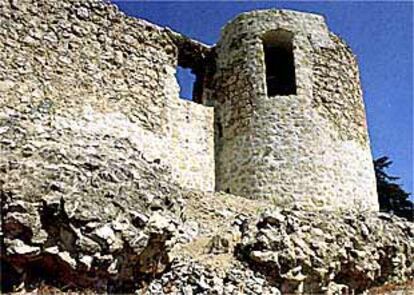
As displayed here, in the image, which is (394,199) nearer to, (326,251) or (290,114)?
(290,114)

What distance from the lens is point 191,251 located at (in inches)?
286

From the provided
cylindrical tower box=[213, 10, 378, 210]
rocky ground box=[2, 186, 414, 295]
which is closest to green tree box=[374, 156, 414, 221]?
cylindrical tower box=[213, 10, 378, 210]

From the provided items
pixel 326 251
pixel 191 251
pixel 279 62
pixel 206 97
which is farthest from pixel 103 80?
pixel 326 251

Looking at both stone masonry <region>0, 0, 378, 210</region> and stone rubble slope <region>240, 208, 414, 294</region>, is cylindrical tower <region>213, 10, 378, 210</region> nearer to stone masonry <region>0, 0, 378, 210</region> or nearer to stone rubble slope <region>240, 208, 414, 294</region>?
stone masonry <region>0, 0, 378, 210</region>

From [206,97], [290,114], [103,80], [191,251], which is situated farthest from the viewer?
[206,97]

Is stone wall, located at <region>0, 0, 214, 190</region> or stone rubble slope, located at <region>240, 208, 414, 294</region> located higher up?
A: stone wall, located at <region>0, 0, 214, 190</region>

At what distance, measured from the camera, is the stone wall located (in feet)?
35.7

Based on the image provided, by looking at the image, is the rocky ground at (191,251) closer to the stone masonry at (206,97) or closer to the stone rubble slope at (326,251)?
the stone rubble slope at (326,251)

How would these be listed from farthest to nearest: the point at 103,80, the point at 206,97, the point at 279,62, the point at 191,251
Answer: the point at 279,62
the point at 206,97
the point at 103,80
the point at 191,251

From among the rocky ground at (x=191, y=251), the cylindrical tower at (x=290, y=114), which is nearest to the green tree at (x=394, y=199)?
the cylindrical tower at (x=290, y=114)

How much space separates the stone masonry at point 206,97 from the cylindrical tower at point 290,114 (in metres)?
0.03

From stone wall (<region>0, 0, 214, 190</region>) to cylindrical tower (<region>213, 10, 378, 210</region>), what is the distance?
0.73 m

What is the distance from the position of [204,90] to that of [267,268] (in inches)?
319

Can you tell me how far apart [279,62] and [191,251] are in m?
8.32
